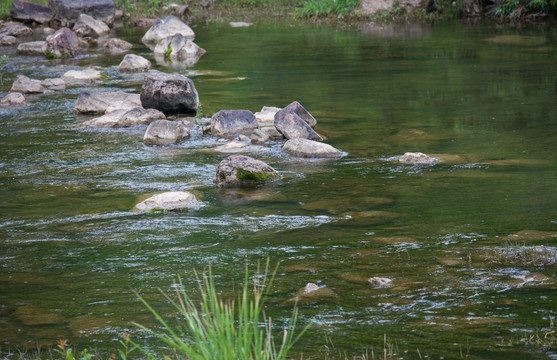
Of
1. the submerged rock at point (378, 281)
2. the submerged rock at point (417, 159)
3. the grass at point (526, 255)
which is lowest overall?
the submerged rock at point (378, 281)

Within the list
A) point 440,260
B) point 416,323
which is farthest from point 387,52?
point 416,323

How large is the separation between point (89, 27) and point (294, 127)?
18579 mm

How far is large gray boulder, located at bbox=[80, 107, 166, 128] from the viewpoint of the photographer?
39.8 ft

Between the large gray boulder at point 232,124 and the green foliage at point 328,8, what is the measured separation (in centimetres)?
1881

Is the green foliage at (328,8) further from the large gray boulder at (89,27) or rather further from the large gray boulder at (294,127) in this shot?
the large gray boulder at (294,127)

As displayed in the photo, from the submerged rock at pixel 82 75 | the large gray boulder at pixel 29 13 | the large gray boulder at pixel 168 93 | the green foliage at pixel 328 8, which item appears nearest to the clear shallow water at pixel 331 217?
the large gray boulder at pixel 168 93

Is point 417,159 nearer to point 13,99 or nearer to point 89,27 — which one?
point 13,99

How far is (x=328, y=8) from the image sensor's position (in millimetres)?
29359

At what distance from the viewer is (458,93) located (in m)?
13.7

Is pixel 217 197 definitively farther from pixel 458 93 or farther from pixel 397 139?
pixel 458 93

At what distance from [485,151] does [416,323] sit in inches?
220

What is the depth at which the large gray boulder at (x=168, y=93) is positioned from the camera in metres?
12.6

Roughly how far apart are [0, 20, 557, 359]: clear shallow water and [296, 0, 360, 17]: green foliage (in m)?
14.6

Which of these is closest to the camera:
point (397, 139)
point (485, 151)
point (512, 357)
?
point (512, 357)
